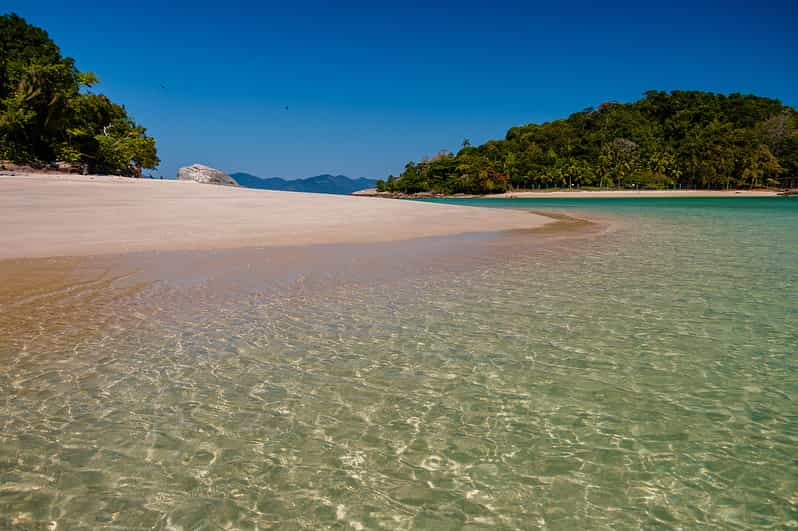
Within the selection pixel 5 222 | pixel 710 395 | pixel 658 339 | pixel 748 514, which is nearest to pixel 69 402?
Answer: pixel 748 514

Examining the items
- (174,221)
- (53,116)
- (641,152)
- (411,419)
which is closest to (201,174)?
(53,116)

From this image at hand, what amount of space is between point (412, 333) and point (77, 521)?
163 inches

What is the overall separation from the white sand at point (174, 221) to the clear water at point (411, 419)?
8239 millimetres

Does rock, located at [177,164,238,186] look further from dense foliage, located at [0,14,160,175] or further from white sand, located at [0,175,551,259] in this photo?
white sand, located at [0,175,551,259]

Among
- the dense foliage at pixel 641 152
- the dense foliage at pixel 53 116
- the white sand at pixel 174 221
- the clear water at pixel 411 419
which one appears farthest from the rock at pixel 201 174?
the dense foliage at pixel 641 152

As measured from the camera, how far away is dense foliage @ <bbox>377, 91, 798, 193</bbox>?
112 m

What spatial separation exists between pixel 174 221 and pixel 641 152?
13807cm

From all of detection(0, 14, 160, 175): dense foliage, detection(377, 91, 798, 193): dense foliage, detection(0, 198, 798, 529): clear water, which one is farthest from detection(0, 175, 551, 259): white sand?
detection(377, 91, 798, 193): dense foliage

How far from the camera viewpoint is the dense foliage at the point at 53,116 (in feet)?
116

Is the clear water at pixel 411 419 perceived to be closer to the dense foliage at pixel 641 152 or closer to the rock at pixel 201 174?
the rock at pixel 201 174

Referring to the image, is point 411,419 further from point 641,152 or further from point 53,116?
point 641,152

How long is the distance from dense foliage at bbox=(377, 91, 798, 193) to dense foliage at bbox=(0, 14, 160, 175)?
318 ft

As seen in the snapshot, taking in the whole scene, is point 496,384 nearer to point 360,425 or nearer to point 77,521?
point 360,425

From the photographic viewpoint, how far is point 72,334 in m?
6.18
